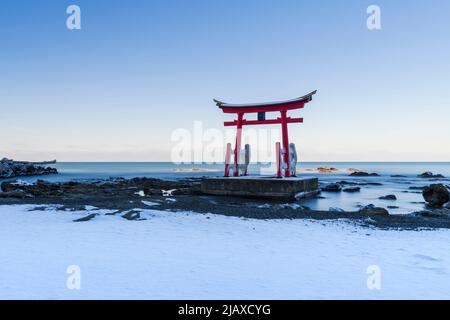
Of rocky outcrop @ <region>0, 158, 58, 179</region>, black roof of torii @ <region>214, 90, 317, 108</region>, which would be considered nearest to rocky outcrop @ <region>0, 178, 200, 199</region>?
black roof of torii @ <region>214, 90, 317, 108</region>

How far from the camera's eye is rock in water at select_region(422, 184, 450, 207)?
56.4ft

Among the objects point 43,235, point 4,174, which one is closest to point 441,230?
point 43,235

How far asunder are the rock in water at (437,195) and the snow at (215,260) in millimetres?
12245

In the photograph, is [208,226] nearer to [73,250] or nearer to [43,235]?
[73,250]

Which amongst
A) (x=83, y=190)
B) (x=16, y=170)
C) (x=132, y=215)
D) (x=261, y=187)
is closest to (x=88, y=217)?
(x=132, y=215)

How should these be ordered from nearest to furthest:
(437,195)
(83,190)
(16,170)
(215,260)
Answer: (215,260) < (437,195) < (83,190) < (16,170)

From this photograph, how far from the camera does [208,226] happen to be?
24.0ft

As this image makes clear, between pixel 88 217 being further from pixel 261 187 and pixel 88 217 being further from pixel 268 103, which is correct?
pixel 268 103

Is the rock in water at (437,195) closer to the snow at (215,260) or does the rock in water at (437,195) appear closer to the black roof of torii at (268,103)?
the black roof of torii at (268,103)

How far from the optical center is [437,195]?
17719 millimetres

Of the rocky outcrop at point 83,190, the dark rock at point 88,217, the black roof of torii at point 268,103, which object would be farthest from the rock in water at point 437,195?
the dark rock at point 88,217

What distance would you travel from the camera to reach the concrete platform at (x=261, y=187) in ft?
56.0

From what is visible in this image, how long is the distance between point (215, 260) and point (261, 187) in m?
13.0

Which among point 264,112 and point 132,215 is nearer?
point 132,215
